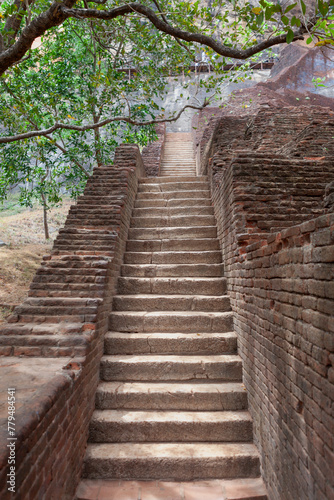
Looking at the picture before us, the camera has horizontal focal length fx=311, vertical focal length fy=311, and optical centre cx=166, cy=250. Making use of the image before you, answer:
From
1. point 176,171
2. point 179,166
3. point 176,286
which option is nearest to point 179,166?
point 179,166

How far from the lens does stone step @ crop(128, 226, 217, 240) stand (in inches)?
189

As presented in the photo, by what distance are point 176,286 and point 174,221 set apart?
1.44m

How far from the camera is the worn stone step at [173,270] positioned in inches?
167

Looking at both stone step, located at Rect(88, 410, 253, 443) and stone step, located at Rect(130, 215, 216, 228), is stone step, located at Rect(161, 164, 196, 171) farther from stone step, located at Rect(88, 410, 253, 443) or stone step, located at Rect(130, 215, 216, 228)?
stone step, located at Rect(88, 410, 253, 443)

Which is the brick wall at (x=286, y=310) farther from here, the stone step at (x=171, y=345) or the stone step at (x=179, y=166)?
the stone step at (x=179, y=166)

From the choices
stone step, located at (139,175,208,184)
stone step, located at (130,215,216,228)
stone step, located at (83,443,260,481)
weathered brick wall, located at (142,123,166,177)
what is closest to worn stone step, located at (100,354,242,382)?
stone step, located at (83,443,260,481)

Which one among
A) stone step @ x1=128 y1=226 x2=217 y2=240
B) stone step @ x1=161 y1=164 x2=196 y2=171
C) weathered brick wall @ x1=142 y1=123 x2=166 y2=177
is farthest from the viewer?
stone step @ x1=161 y1=164 x2=196 y2=171

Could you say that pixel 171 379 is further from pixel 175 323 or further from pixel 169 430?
pixel 175 323

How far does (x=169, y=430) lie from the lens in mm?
2750

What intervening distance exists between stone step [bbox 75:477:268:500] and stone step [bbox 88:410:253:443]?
0.31m

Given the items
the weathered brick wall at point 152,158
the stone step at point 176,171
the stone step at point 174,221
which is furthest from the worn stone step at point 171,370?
the stone step at point 176,171

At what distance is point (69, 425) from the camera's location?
2.25 m

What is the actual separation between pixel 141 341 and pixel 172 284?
897 mm

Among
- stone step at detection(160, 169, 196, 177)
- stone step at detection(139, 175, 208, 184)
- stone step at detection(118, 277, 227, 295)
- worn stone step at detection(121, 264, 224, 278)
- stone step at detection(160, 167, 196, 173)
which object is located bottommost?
stone step at detection(118, 277, 227, 295)
